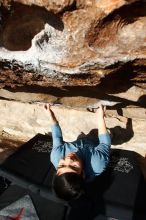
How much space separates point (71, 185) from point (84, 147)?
417mm

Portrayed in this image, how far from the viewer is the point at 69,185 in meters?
1.77

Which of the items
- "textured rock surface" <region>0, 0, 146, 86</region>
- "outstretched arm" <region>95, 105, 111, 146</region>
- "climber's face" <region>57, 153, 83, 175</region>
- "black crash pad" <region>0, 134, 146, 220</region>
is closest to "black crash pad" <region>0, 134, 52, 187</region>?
"black crash pad" <region>0, 134, 146, 220</region>

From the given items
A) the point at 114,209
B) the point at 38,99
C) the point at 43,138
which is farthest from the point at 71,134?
the point at 114,209

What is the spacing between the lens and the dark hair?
1.77 m

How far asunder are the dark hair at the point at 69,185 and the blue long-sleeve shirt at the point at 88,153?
8.8 inches

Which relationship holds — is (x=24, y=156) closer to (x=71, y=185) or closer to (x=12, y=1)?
(x=71, y=185)

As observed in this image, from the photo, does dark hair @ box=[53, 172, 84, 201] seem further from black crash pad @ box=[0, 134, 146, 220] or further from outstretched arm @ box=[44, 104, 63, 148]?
outstretched arm @ box=[44, 104, 63, 148]

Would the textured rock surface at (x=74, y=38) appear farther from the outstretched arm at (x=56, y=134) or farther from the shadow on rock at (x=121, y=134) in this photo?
the shadow on rock at (x=121, y=134)

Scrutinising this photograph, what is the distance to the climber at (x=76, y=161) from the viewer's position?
1.79 metres

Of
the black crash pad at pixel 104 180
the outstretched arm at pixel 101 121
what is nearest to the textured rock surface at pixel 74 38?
the outstretched arm at pixel 101 121

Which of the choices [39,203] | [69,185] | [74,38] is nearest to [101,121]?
[69,185]

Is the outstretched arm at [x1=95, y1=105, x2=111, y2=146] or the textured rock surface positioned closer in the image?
the textured rock surface

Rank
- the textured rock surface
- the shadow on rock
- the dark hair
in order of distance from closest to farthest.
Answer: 1. the textured rock surface
2. the dark hair
3. the shadow on rock

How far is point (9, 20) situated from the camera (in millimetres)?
1496
